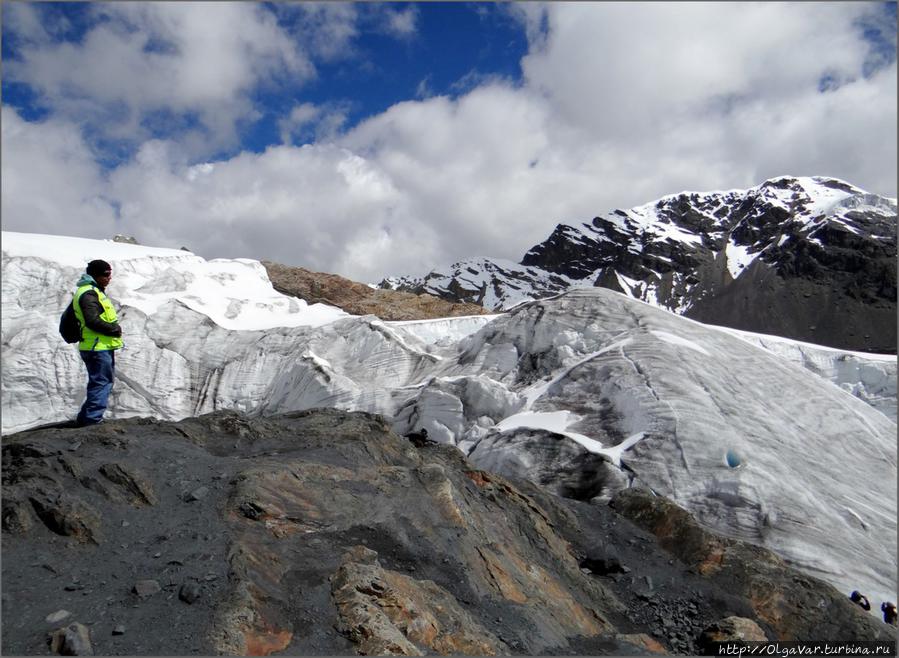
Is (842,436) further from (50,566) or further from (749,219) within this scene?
(749,219)

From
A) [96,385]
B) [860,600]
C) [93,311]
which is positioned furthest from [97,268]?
[860,600]

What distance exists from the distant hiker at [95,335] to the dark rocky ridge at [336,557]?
38 cm

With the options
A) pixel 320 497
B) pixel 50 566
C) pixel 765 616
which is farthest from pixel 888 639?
pixel 50 566

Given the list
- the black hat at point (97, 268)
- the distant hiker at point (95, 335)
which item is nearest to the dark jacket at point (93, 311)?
the distant hiker at point (95, 335)

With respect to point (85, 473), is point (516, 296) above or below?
above

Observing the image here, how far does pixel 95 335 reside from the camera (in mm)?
8102

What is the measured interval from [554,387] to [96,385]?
9118 millimetres

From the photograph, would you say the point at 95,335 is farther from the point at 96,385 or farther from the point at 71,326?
the point at 96,385

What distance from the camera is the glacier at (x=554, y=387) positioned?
1155cm

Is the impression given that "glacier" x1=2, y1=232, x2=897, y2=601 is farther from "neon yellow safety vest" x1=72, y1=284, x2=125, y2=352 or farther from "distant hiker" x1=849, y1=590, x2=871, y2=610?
"neon yellow safety vest" x1=72, y1=284, x2=125, y2=352

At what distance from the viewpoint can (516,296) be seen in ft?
652

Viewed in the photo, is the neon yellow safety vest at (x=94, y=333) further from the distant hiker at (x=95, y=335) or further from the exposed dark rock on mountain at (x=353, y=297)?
the exposed dark rock on mountain at (x=353, y=297)

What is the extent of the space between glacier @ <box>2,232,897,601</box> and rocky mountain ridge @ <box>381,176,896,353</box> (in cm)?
9337

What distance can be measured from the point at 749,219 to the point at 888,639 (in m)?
188
